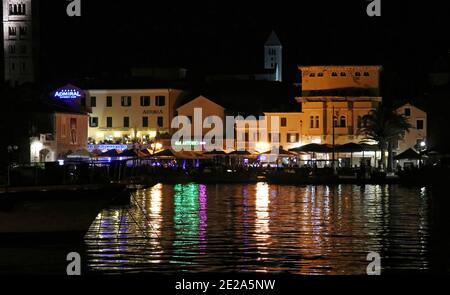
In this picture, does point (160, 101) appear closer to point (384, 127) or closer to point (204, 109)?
point (204, 109)

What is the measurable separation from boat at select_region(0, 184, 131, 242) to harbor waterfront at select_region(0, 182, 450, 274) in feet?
3.00

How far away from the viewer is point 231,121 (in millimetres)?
Answer: 109750

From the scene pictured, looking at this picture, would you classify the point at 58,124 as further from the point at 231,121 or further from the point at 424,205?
the point at 424,205

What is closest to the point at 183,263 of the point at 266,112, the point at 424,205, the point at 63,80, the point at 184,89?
the point at 424,205

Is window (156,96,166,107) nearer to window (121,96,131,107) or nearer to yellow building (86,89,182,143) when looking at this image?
yellow building (86,89,182,143)

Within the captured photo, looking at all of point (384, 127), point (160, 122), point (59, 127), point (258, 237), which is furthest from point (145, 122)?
point (258, 237)

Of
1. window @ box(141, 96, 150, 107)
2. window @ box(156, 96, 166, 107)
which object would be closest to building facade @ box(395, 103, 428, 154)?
window @ box(156, 96, 166, 107)

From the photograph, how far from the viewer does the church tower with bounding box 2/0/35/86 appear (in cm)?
12631

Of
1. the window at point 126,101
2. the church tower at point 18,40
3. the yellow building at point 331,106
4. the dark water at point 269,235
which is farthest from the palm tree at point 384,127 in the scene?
the church tower at point 18,40

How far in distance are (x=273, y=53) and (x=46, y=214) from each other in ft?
359

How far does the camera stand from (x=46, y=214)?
40.8 m

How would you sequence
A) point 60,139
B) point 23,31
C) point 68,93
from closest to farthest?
point 60,139 < point 68,93 < point 23,31

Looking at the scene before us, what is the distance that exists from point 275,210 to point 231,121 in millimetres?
55971
